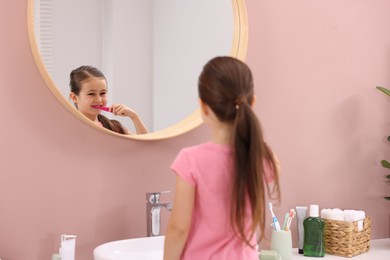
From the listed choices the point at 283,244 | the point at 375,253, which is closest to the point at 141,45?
the point at 283,244

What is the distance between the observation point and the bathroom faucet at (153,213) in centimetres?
173

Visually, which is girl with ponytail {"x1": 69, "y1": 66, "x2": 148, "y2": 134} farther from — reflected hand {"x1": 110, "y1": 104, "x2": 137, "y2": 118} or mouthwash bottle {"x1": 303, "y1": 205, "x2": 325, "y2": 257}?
mouthwash bottle {"x1": 303, "y1": 205, "x2": 325, "y2": 257}

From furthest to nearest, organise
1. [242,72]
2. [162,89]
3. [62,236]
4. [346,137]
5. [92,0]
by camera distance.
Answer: [346,137], [162,89], [92,0], [62,236], [242,72]

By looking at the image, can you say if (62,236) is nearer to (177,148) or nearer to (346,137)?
(177,148)

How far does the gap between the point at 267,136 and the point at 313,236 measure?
338mm

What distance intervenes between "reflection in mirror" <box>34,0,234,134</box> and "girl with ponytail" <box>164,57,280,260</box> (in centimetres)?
54

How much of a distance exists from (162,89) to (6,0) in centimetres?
48

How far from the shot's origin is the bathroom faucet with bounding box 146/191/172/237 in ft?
5.67

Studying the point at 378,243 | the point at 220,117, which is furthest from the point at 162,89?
the point at 378,243

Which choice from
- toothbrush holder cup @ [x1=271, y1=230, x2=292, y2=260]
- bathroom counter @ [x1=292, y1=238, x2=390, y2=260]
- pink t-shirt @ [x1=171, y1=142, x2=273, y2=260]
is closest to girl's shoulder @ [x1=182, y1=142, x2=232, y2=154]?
pink t-shirt @ [x1=171, y1=142, x2=273, y2=260]

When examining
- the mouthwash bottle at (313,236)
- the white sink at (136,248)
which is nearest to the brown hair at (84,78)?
the white sink at (136,248)

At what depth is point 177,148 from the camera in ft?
6.04

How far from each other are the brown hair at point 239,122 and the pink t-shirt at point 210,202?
3 centimetres

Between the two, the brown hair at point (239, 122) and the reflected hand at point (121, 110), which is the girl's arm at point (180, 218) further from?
the reflected hand at point (121, 110)
